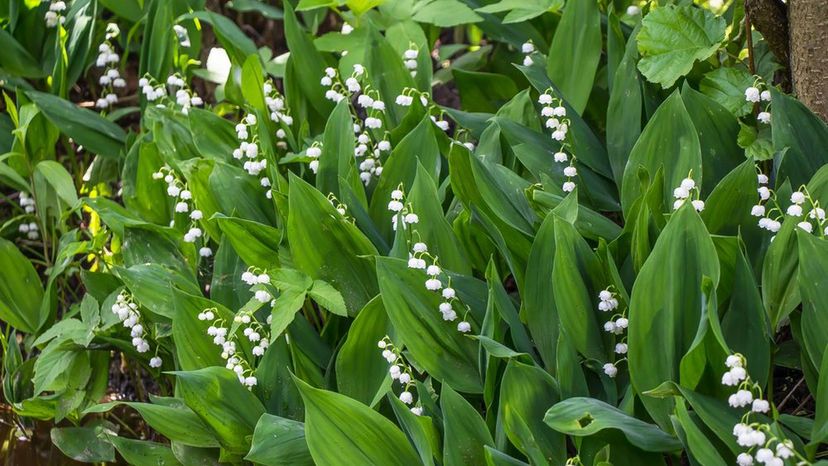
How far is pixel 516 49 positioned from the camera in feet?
9.90

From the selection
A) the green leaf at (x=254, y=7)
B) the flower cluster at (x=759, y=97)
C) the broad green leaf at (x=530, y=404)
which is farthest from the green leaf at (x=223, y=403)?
the green leaf at (x=254, y=7)

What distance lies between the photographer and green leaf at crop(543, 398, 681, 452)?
1.65 meters

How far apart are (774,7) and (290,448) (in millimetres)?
1402

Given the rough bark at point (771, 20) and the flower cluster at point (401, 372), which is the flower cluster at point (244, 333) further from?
the rough bark at point (771, 20)

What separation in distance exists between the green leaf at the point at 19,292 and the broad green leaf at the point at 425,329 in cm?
123

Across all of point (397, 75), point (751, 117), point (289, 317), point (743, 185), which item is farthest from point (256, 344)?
point (751, 117)

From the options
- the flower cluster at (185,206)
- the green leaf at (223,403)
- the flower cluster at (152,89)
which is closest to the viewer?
the green leaf at (223,403)

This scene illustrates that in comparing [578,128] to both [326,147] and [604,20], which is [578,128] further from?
[326,147]

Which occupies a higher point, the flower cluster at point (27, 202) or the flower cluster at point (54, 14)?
the flower cluster at point (54, 14)

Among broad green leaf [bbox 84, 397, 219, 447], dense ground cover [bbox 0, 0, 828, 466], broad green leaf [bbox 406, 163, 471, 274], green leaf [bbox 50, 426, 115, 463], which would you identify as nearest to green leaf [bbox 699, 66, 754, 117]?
dense ground cover [bbox 0, 0, 828, 466]

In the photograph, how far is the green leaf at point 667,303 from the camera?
5.59 feet

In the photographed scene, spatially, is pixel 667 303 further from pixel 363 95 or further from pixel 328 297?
pixel 363 95

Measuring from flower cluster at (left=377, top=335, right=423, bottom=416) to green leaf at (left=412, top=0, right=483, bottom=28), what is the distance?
1.00 m

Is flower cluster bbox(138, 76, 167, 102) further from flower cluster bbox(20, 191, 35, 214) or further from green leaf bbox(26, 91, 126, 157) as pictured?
flower cluster bbox(20, 191, 35, 214)
